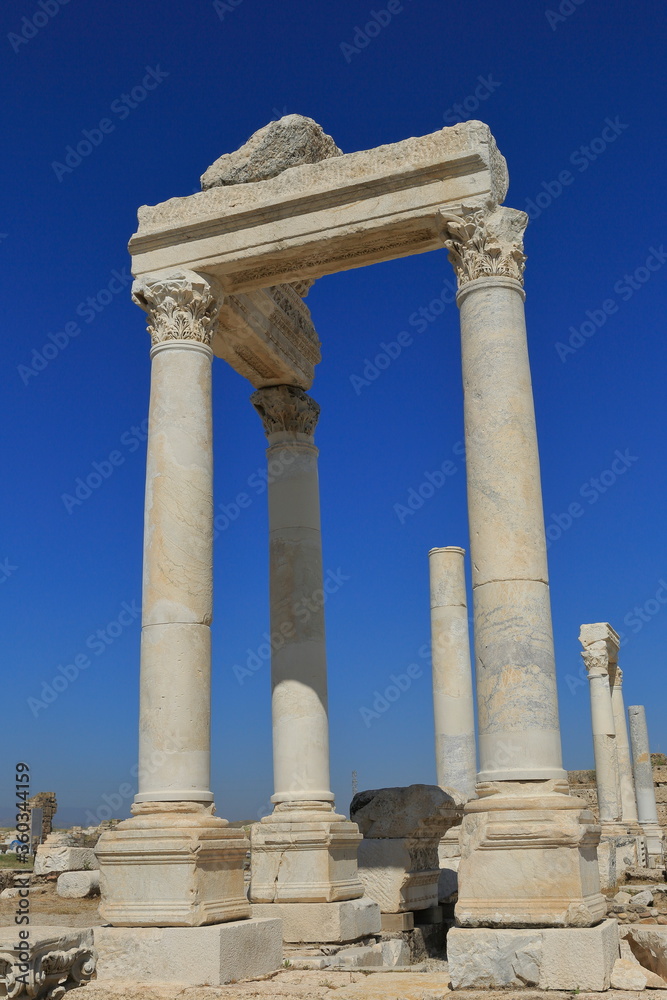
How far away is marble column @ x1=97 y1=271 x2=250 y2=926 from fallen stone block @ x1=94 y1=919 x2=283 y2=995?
→ 17 centimetres

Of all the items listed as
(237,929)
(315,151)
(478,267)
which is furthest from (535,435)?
(237,929)

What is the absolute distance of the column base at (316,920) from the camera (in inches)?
559

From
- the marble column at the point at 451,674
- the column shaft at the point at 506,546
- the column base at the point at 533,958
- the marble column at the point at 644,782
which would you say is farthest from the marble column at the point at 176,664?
the marble column at the point at 644,782

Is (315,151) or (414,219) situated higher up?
(315,151)

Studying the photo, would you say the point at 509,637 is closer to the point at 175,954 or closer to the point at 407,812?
the point at 175,954

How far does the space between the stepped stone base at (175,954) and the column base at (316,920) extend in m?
2.37

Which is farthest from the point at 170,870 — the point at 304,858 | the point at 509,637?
the point at 509,637

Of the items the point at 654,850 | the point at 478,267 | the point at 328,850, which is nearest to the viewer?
the point at 478,267

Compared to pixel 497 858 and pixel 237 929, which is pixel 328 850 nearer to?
pixel 237 929

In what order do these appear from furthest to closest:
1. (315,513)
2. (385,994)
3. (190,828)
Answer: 1. (315,513)
2. (190,828)
3. (385,994)

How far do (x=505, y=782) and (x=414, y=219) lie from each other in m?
7.42

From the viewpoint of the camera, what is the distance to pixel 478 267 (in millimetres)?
13180

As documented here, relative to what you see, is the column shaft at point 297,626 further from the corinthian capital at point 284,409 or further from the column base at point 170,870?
the column base at point 170,870

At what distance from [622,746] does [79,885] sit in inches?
886
